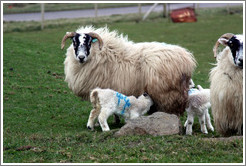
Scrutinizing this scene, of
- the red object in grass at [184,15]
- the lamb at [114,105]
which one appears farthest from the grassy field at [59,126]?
the red object in grass at [184,15]

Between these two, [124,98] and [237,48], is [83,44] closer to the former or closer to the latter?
[124,98]

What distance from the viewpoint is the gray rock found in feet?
24.3

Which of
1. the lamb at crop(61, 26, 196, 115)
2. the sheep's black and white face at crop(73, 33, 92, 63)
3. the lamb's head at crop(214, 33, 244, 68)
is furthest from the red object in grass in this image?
the lamb's head at crop(214, 33, 244, 68)

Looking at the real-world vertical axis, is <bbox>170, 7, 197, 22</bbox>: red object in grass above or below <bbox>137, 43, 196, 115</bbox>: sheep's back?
above

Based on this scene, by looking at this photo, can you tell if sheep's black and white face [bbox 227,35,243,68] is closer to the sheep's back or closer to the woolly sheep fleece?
the woolly sheep fleece

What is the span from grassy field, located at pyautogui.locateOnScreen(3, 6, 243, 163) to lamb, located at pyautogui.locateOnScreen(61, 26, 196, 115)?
33.3 inches

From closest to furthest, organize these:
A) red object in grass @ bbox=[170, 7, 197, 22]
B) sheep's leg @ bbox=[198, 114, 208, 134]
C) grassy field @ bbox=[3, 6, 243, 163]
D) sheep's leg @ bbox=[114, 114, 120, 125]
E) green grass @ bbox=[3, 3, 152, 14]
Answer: grassy field @ bbox=[3, 6, 243, 163] → sheep's leg @ bbox=[198, 114, 208, 134] → sheep's leg @ bbox=[114, 114, 120, 125] → red object in grass @ bbox=[170, 7, 197, 22] → green grass @ bbox=[3, 3, 152, 14]

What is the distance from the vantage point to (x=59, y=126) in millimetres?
8875

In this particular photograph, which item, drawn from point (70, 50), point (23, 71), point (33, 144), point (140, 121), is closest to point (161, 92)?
point (140, 121)

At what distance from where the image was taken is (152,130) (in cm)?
744

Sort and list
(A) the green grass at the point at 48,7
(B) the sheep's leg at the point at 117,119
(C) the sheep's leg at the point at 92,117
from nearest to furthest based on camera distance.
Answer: (C) the sheep's leg at the point at 92,117 → (B) the sheep's leg at the point at 117,119 → (A) the green grass at the point at 48,7

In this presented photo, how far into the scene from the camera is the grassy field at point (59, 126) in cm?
638

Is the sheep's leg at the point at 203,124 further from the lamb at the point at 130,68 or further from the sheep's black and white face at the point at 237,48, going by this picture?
the sheep's black and white face at the point at 237,48

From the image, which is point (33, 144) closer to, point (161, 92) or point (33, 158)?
point (33, 158)
